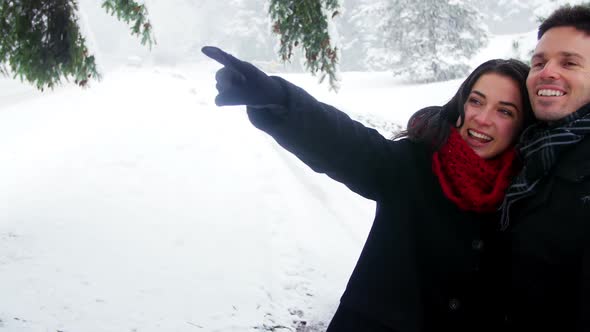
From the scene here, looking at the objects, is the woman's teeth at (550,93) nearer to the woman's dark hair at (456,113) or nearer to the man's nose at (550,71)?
the man's nose at (550,71)

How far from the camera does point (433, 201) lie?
183 centimetres

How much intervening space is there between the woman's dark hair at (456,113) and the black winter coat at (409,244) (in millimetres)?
118

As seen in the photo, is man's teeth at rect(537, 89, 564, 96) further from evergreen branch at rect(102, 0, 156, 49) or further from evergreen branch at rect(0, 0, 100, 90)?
evergreen branch at rect(0, 0, 100, 90)

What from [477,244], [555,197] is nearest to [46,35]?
[477,244]

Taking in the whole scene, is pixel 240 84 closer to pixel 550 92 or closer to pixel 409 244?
pixel 409 244

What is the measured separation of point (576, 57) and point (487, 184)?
1.90ft

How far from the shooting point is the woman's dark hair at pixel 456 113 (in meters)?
1.87

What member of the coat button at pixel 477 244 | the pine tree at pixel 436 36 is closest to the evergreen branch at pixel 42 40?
the coat button at pixel 477 244

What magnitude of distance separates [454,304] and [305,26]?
9.73 feet

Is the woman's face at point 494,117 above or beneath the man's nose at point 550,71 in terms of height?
beneath

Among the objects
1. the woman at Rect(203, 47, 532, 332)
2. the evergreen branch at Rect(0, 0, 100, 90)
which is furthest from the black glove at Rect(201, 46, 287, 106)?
the evergreen branch at Rect(0, 0, 100, 90)

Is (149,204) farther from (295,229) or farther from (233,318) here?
(233,318)

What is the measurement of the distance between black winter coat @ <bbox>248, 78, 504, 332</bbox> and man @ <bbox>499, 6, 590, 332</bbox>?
5.1 inches

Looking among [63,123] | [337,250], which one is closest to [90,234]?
[337,250]
